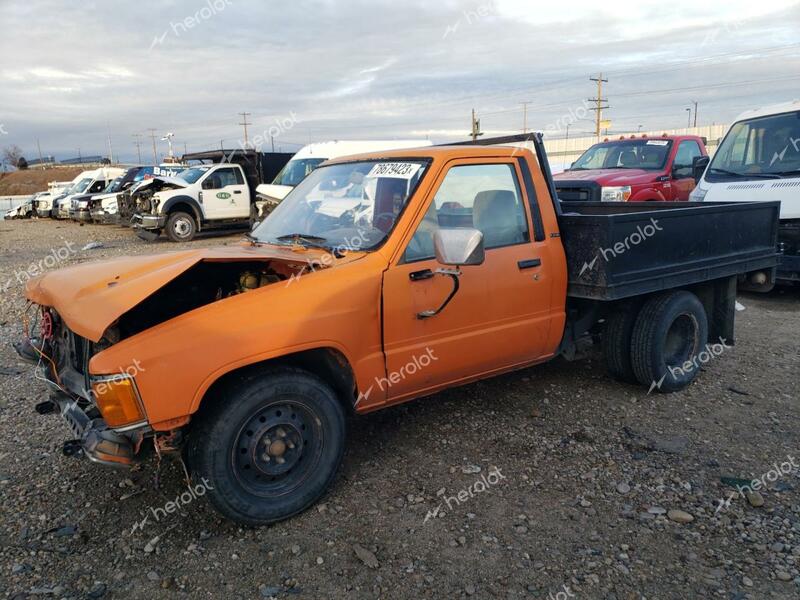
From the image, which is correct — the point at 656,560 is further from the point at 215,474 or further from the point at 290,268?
the point at 290,268

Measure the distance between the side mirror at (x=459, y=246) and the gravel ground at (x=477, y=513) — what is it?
133cm

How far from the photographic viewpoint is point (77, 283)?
11.3 feet

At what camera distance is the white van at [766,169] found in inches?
282

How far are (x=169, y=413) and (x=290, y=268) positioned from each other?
1105mm

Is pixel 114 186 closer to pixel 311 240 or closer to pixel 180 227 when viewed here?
pixel 180 227

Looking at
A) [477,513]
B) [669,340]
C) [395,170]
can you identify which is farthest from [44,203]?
[477,513]

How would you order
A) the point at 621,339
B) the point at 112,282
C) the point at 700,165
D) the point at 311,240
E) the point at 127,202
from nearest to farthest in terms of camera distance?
the point at 112,282
the point at 311,240
the point at 621,339
the point at 700,165
the point at 127,202

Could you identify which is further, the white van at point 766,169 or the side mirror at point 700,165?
the side mirror at point 700,165

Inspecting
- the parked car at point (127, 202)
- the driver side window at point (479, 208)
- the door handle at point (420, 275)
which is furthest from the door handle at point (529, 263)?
the parked car at point (127, 202)

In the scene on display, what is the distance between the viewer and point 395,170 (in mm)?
3879

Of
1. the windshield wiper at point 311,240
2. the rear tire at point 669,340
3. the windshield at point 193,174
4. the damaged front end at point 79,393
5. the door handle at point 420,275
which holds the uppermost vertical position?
the windshield at point 193,174

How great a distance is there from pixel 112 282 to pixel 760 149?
7812 millimetres

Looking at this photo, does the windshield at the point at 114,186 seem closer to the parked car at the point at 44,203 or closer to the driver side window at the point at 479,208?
the parked car at the point at 44,203

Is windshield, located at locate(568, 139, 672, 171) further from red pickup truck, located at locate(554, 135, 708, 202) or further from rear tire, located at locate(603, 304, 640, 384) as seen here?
rear tire, located at locate(603, 304, 640, 384)
